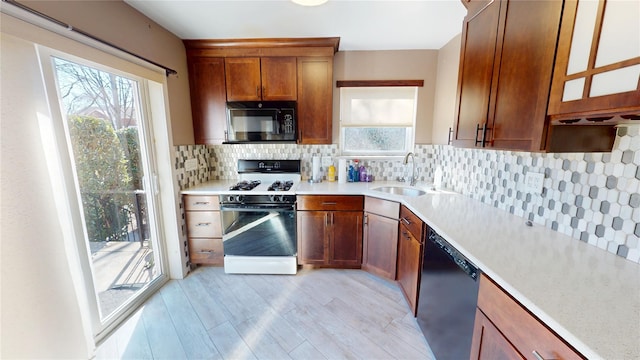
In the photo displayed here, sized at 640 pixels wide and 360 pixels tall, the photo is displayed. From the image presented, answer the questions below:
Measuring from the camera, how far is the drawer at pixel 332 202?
2.36m

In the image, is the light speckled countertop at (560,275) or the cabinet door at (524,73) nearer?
the light speckled countertop at (560,275)

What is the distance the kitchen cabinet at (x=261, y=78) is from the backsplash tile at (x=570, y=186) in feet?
2.92

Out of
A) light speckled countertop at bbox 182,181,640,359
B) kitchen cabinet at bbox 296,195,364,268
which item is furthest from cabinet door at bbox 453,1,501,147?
kitchen cabinet at bbox 296,195,364,268

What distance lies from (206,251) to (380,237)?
1.85m

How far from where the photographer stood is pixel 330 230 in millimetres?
2422

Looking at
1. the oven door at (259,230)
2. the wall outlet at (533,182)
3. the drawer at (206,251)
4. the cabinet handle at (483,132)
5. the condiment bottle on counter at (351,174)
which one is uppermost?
the cabinet handle at (483,132)

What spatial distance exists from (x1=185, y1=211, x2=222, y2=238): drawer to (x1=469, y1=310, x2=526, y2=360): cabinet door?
228cm

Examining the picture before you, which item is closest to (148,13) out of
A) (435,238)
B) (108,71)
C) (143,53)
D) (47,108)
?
(143,53)

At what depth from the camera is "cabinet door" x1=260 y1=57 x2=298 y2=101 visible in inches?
98.4

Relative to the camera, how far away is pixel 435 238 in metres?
1.46

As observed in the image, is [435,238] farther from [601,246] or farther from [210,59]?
[210,59]

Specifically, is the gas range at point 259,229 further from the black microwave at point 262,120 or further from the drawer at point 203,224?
the black microwave at point 262,120

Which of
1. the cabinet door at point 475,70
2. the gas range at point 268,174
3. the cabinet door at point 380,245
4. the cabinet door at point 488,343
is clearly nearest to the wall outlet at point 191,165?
the gas range at point 268,174

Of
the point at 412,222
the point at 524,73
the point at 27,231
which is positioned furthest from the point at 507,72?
the point at 27,231
